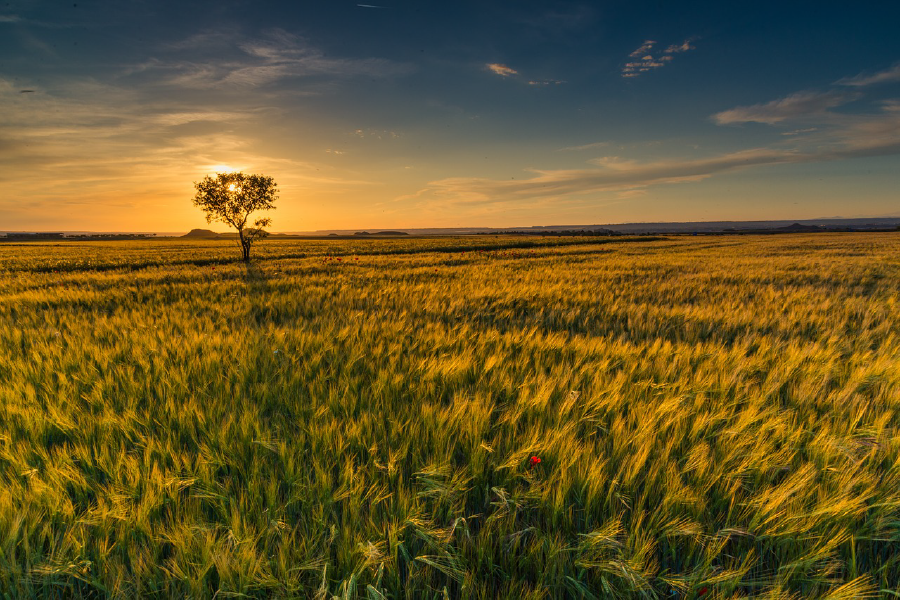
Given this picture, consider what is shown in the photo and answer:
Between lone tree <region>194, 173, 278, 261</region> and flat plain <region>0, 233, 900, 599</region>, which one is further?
lone tree <region>194, 173, 278, 261</region>

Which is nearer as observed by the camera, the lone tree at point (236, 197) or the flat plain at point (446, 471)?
the flat plain at point (446, 471)

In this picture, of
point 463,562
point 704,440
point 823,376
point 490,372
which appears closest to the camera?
point 463,562

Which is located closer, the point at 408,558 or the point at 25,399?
the point at 408,558

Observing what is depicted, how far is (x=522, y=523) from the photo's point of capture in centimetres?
172

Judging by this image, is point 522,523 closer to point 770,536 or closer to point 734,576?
point 734,576

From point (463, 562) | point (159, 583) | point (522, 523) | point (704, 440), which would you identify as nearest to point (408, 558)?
point (463, 562)

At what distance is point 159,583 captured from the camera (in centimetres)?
138

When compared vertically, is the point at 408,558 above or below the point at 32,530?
below

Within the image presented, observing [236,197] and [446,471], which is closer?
[446,471]

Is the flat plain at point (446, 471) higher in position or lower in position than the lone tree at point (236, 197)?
lower

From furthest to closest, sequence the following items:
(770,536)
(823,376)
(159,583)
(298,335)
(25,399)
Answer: (298,335) → (823,376) → (25,399) → (770,536) → (159,583)

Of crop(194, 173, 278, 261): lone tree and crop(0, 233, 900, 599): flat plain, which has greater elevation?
crop(194, 173, 278, 261): lone tree

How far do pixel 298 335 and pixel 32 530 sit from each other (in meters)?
3.18

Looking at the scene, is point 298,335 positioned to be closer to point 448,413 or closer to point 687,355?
point 448,413
